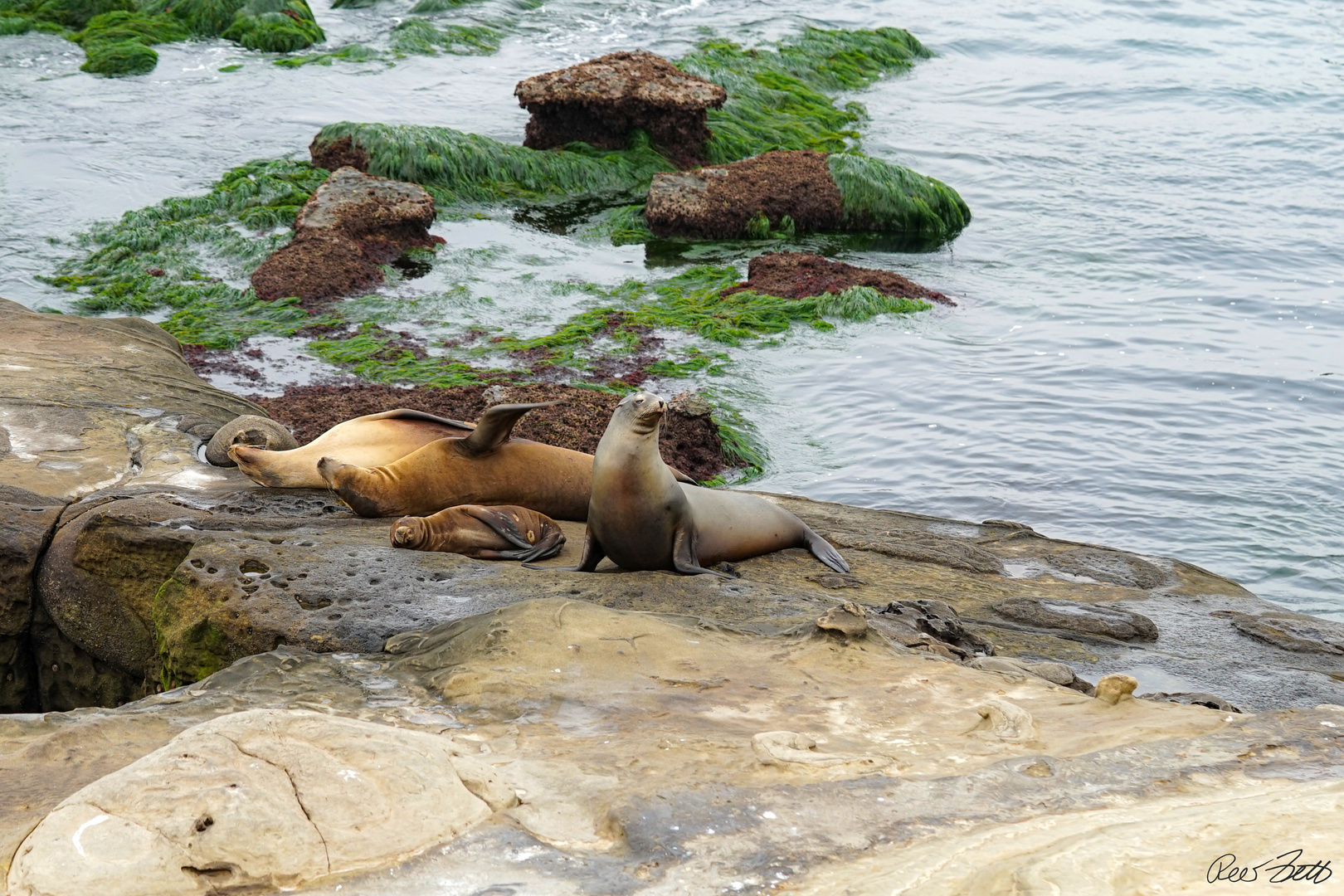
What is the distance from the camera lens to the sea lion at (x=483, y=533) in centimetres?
578

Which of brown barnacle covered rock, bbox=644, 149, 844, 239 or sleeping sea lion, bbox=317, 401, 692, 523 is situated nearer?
sleeping sea lion, bbox=317, 401, 692, 523

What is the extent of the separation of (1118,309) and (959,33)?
12126 mm

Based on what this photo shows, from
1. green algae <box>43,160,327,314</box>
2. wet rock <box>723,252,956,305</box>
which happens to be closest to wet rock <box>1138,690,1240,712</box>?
wet rock <box>723,252,956,305</box>

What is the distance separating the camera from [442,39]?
2031cm

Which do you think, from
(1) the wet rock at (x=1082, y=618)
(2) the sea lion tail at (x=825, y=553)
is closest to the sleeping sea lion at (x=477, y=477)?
(2) the sea lion tail at (x=825, y=553)

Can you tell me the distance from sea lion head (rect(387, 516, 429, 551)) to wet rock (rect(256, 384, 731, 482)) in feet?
10.2

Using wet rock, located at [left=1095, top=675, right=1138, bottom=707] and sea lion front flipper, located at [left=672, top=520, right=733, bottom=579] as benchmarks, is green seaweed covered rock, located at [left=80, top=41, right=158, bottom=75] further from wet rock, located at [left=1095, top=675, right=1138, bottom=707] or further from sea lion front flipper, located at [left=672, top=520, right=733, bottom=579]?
wet rock, located at [left=1095, top=675, right=1138, bottom=707]

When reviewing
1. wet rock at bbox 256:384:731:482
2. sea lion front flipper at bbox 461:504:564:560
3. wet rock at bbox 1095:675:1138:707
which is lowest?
wet rock at bbox 256:384:731:482

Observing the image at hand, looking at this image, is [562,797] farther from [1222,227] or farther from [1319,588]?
[1222,227]

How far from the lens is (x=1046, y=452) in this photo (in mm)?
10914

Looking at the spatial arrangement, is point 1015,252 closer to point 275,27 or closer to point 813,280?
point 813,280

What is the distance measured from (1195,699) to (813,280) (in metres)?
9.02

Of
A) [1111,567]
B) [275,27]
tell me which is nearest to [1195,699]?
[1111,567]

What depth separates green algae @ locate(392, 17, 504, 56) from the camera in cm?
1988
